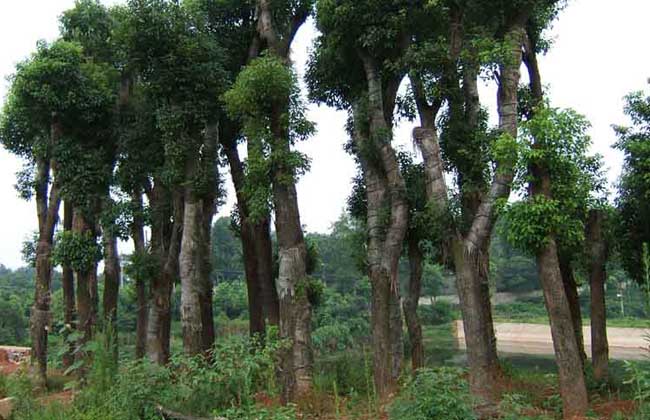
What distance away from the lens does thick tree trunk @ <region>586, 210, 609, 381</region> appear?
35.0 ft

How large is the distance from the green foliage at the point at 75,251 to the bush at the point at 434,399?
378 inches

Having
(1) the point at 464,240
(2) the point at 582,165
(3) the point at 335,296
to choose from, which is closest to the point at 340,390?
(1) the point at 464,240

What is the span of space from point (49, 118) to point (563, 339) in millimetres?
10905

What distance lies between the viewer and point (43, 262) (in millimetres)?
13898

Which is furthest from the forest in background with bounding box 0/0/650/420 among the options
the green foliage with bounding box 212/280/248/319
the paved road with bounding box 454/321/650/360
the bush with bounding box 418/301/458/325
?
the bush with bounding box 418/301/458/325

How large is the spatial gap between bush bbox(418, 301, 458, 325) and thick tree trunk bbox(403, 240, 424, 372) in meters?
30.7

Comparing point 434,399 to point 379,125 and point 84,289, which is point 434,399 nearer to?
point 379,125

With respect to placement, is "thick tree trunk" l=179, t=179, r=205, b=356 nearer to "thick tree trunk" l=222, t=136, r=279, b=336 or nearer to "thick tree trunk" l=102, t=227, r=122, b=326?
"thick tree trunk" l=222, t=136, r=279, b=336

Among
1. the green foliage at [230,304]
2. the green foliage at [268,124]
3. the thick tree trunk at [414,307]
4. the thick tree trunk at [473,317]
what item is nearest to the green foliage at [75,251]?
the green foliage at [268,124]

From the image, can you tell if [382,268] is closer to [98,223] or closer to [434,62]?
[434,62]

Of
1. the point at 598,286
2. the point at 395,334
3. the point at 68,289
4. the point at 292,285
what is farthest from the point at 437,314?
the point at 292,285

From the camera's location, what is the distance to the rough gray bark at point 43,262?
13.5m

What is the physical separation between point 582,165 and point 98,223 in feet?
33.7

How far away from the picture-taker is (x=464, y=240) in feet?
29.0
